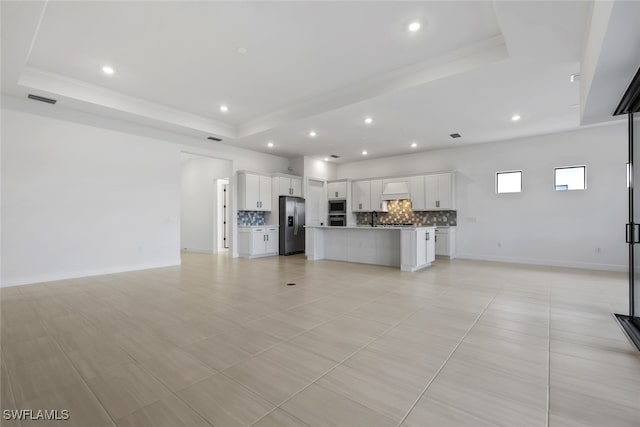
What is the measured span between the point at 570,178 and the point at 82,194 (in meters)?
10.3

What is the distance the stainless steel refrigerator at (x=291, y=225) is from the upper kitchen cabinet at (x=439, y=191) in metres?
3.86

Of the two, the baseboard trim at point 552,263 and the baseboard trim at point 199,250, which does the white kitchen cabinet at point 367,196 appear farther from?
the baseboard trim at point 199,250

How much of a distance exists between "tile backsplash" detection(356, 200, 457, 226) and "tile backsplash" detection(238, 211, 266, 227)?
3.49m

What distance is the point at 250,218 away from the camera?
28.5ft

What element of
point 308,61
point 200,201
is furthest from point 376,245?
point 200,201

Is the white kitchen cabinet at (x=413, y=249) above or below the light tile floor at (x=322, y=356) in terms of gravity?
above

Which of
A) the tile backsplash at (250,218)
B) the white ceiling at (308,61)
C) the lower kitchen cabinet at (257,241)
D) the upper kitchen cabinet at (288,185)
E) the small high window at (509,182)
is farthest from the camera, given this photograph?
the upper kitchen cabinet at (288,185)

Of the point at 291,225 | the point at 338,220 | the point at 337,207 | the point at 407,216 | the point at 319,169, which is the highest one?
the point at 319,169

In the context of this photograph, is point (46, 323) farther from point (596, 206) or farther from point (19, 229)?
point (596, 206)

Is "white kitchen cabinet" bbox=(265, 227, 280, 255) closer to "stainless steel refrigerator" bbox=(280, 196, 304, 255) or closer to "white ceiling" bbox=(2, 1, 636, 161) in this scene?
"stainless steel refrigerator" bbox=(280, 196, 304, 255)

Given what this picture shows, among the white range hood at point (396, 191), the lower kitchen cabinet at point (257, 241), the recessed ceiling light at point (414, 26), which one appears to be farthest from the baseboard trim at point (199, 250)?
the recessed ceiling light at point (414, 26)

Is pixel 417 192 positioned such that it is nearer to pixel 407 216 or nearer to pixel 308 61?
pixel 407 216

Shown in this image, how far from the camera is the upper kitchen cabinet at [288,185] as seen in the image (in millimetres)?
8812

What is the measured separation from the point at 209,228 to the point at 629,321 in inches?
372
